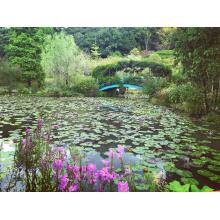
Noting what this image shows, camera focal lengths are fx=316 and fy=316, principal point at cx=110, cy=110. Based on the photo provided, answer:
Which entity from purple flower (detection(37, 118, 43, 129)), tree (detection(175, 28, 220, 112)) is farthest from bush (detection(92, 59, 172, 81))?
purple flower (detection(37, 118, 43, 129))

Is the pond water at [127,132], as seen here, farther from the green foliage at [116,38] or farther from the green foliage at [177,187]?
the green foliage at [116,38]

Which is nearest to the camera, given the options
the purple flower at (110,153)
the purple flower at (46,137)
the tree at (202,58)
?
the purple flower at (110,153)

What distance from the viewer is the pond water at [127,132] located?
3.02 m

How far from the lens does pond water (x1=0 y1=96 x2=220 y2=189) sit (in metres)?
3.02

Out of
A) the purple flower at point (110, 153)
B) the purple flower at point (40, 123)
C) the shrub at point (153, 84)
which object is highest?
the shrub at point (153, 84)

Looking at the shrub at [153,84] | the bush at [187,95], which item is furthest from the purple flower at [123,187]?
the bush at [187,95]

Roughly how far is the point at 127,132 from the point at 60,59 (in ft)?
3.85

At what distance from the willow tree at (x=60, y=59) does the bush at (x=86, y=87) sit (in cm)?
12

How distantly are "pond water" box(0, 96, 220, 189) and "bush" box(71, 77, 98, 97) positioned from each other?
0.27 feet

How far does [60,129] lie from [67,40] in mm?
985

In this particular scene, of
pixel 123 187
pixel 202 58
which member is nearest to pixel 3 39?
pixel 123 187

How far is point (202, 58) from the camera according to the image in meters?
3.50
